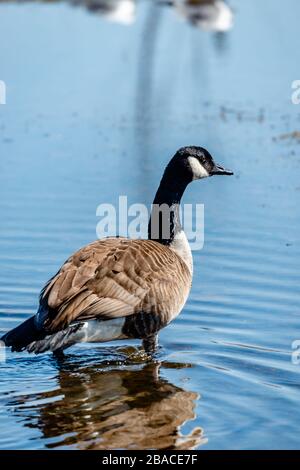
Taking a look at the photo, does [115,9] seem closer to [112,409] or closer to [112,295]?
[112,295]

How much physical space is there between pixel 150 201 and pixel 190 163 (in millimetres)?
3047

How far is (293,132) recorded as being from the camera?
46.6ft

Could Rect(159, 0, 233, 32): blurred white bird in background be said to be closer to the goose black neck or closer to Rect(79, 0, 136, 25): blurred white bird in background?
Rect(79, 0, 136, 25): blurred white bird in background

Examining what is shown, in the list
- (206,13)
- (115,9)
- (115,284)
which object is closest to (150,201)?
(115,284)

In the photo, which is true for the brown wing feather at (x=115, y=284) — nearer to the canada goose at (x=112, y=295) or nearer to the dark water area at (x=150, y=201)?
the canada goose at (x=112, y=295)

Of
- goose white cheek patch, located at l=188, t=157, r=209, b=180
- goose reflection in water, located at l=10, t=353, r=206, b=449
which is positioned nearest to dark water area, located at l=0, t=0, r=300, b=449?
goose reflection in water, located at l=10, t=353, r=206, b=449

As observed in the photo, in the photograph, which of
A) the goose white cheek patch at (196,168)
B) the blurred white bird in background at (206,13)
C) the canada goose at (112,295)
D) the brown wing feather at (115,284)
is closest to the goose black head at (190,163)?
the goose white cheek patch at (196,168)

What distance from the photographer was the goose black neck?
8297 millimetres

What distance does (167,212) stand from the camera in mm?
8352

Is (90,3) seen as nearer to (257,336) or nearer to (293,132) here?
(293,132)

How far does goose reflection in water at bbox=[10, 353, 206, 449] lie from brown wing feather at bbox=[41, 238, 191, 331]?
0.51 metres

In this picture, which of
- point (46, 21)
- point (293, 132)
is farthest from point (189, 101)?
point (46, 21)

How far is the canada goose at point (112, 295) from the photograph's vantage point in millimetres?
7141

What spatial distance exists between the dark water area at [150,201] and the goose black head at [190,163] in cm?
118
